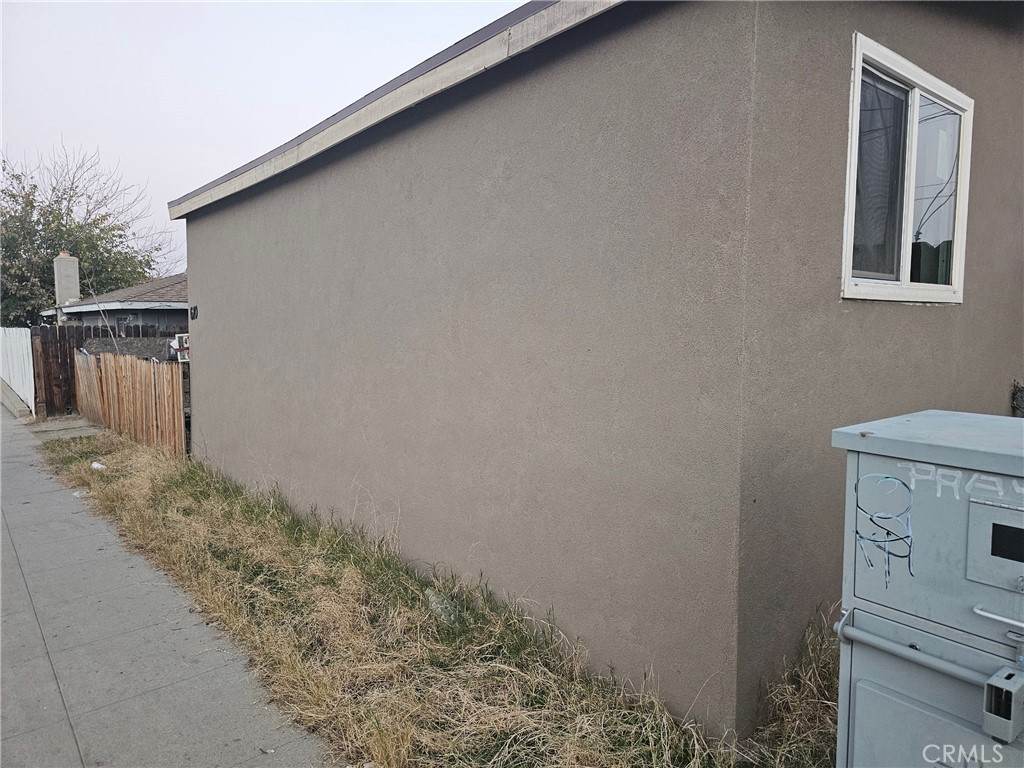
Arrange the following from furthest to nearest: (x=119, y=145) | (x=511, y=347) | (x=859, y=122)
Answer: (x=119, y=145), (x=511, y=347), (x=859, y=122)

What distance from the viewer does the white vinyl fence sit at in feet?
46.9

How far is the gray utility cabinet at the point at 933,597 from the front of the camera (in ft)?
5.61

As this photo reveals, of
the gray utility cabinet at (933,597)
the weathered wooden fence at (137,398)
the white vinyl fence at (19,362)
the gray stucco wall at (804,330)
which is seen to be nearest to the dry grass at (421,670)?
the gray stucco wall at (804,330)

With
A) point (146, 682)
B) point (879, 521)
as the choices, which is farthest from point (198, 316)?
point (879, 521)

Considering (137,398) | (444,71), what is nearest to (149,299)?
(137,398)

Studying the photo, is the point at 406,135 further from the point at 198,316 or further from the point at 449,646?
the point at 198,316

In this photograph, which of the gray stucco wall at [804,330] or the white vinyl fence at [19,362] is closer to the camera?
the gray stucco wall at [804,330]

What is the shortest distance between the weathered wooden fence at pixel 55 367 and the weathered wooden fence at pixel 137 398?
1.22 meters

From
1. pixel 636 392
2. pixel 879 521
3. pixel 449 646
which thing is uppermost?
pixel 636 392

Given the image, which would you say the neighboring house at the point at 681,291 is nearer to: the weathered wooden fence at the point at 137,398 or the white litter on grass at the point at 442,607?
the white litter on grass at the point at 442,607

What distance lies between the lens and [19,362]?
15.6m

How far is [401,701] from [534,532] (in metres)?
1.05

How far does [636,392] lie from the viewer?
2994 millimetres

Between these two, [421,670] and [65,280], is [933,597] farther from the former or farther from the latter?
[65,280]
